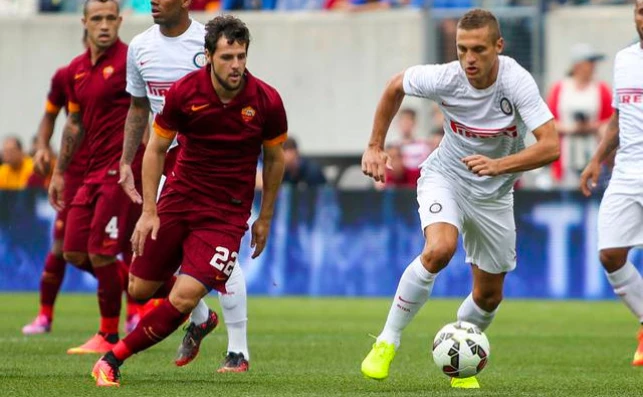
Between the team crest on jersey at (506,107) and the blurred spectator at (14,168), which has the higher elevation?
the team crest on jersey at (506,107)

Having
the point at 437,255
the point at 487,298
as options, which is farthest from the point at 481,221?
the point at 437,255

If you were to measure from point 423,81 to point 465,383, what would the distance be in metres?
1.83

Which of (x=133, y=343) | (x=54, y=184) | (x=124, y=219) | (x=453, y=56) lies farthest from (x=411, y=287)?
(x=453, y=56)

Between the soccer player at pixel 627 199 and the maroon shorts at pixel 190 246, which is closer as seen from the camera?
the maroon shorts at pixel 190 246

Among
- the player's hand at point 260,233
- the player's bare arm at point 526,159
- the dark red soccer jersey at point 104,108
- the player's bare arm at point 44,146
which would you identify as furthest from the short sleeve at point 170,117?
the player's bare arm at point 44,146

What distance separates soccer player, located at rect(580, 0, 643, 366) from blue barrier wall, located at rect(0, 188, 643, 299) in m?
7.11

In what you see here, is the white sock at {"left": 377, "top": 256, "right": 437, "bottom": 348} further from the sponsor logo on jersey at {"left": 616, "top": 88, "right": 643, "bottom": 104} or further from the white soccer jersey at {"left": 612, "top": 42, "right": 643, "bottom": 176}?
the sponsor logo on jersey at {"left": 616, "top": 88, "right": 643, "bottom": 104}

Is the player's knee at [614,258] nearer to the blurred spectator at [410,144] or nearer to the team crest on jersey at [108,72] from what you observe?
the team crest on jersey at [108,72]

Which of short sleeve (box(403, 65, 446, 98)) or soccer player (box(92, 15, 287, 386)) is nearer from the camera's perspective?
soccer player (box(92, 15, 287, 386))

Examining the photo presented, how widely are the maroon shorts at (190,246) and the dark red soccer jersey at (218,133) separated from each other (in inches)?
3.4

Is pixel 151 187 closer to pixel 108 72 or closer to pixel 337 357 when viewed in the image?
pixel 337 357

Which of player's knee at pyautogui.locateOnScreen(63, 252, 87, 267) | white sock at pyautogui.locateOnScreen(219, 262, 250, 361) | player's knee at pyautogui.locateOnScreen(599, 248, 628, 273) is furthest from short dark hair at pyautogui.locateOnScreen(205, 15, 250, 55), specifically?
player's knee at pyautogui.locateOnScreen(63, 252, 87, 267)

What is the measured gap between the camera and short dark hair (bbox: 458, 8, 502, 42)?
28.7 ft

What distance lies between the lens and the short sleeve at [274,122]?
28.9 ft
